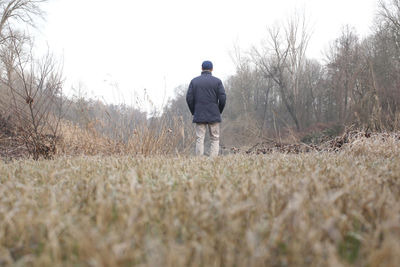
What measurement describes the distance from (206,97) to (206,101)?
0.09 metres

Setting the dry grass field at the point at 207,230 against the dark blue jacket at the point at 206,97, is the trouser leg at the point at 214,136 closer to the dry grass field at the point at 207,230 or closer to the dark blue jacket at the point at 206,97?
the dark blue jacket at the point at 206,97

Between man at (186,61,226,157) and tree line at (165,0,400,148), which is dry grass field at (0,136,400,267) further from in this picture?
tree line at (165,0,400,148)

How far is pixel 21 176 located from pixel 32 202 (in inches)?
49.0

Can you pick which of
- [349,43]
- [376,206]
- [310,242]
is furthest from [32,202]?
[349,43]

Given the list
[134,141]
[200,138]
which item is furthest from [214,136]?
[134,141]

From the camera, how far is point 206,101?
667cm

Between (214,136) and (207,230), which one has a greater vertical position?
(214,136)

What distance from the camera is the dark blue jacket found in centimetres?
666

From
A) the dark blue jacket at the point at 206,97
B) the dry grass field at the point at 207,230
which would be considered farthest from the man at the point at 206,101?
the dry grass field at the point at 207,230

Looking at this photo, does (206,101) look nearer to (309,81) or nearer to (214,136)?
(214,136)

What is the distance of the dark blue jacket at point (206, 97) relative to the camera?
666 cm

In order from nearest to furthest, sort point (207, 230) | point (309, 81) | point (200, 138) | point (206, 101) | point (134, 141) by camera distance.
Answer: point (207, 230) → point (134, 141) → point (206, 101) → point (200, 138) → point (309, 81)

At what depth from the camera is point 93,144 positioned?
6.44 metres

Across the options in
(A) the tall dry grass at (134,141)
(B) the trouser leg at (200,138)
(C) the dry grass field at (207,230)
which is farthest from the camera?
(B) the trouser leg at (200,138)
